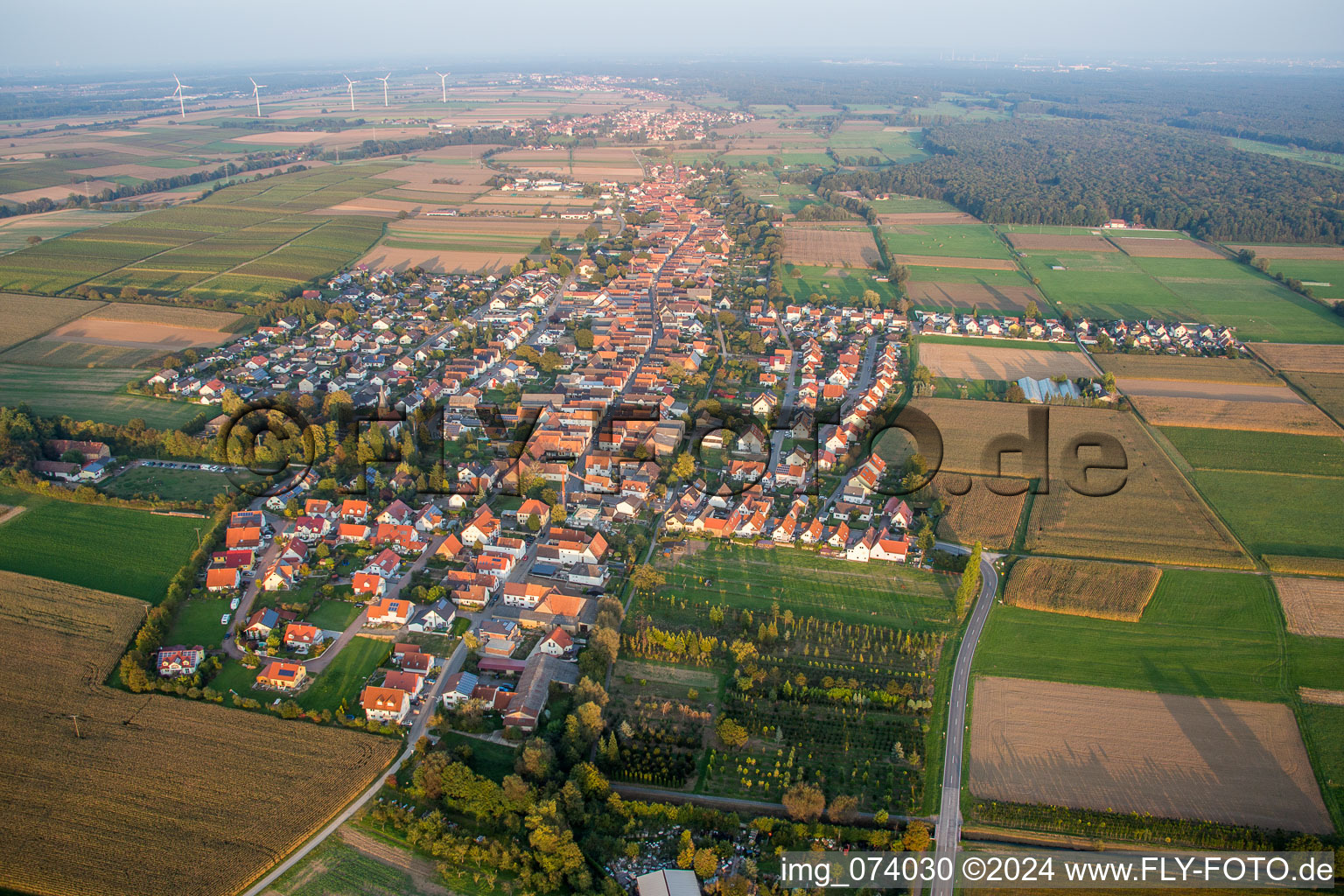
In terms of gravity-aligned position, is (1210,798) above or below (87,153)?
below

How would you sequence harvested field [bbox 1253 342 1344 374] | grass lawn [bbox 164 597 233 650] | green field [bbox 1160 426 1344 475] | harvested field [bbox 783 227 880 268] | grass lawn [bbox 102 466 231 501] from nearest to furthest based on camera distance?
grass lawn [bbox 164 597 233 650] < grass lawn [bbox 102 466 231 501] < green field [bbox 1160 426 1344 475] < harvested field [bbox 1253 342 1344 374] < harvested field [bbox 783 227 880 268]

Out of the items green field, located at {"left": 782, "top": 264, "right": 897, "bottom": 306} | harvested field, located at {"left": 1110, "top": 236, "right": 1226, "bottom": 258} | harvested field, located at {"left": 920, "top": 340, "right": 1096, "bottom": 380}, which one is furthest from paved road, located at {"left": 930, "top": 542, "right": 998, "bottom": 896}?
harvested field, located at {"left": 1110, "top": 236, "right": 1226, "bottom": 258}

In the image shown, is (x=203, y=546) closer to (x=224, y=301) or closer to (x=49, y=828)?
(x=49, y=828)

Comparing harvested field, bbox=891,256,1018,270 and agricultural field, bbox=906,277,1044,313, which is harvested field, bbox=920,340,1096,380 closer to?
agricultural field, bbox=906,277,1044,313

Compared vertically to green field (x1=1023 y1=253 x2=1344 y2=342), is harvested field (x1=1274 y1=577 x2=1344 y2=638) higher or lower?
lower

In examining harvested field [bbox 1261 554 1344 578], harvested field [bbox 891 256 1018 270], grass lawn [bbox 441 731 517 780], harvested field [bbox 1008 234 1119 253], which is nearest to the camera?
grass lawn [bbox 441 731 517 780]

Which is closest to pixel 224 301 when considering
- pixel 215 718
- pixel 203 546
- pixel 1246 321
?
pixel 203 546

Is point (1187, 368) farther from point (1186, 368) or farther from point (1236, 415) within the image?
point (1236, 415)

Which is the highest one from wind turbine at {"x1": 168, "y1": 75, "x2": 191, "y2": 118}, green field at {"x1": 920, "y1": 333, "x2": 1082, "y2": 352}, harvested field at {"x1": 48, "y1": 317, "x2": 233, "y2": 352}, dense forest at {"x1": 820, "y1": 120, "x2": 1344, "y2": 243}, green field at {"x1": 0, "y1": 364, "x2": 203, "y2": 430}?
wind turbine at {"x1": 168, "y1": 75, "x2": 191, "y2": 118}
